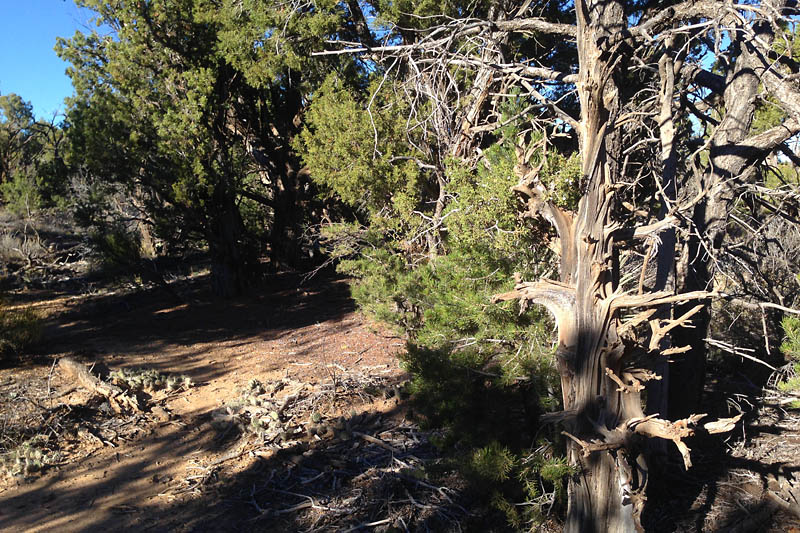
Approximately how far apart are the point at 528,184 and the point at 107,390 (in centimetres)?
613

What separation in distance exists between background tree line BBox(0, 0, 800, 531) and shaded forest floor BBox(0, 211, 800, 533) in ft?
1.95

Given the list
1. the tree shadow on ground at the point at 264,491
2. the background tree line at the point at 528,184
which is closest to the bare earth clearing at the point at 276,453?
the tree shadow on ground at the point at 264,491

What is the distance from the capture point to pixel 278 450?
21.7 feet

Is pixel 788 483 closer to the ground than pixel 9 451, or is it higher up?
closer to the ground

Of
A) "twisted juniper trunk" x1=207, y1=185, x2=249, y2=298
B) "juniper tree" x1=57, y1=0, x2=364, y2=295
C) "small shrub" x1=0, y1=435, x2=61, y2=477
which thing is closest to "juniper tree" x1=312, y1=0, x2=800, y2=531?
"small shrub" x1=0, y1=435, x2=61, y2=477

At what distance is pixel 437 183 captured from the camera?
369 inches

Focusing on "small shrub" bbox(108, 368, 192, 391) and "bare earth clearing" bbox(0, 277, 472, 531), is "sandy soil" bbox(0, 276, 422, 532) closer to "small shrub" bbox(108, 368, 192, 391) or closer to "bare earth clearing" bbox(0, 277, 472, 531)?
"bare earth clearing" bbox(0, 277, 472, 531)

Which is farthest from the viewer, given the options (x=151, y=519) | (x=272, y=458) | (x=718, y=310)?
(x=718, y=310)

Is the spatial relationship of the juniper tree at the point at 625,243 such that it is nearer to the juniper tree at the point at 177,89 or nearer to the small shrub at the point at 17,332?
the juniper tree at the point at 177,89

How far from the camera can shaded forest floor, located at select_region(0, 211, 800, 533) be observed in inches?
208

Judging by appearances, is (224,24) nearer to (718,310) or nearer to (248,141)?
(248,141)

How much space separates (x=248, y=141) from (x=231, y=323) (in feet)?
14.3

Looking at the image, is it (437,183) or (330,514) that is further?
(437,183)

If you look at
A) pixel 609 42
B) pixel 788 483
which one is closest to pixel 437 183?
pixel 609 42
